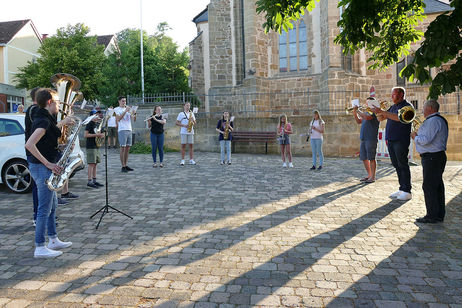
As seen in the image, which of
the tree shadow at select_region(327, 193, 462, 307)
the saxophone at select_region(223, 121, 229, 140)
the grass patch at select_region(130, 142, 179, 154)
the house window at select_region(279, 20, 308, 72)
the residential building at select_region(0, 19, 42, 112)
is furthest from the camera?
the residential building at select_region(0, 19, 42, 112)

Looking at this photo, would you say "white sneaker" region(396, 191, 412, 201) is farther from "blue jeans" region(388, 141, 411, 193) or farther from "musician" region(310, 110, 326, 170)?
"musician" region(310, 110, 326, 170)

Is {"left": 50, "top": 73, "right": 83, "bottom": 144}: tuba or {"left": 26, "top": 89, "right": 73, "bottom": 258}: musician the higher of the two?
{"left": 50, "top": 73, "right": 83, "bottom": 144}: tuba

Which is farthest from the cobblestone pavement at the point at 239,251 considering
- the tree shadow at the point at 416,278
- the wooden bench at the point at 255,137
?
the wooden bench at the point at 255,137

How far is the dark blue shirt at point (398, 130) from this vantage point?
273 inches

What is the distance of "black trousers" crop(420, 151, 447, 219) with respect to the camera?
17.9 ft

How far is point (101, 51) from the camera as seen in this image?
33.1 meters

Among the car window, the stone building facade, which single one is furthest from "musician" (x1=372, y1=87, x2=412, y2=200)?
the stone building facade

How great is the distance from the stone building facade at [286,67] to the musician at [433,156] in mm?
10754

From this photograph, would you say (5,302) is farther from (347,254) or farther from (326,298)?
(347,254)

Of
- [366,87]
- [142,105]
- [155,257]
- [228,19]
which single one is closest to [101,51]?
[228,19]

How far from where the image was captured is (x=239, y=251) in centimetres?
427

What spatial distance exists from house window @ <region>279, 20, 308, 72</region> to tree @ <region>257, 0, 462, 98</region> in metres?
11.9

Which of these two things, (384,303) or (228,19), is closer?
(384,303)

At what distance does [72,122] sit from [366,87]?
16.5m
